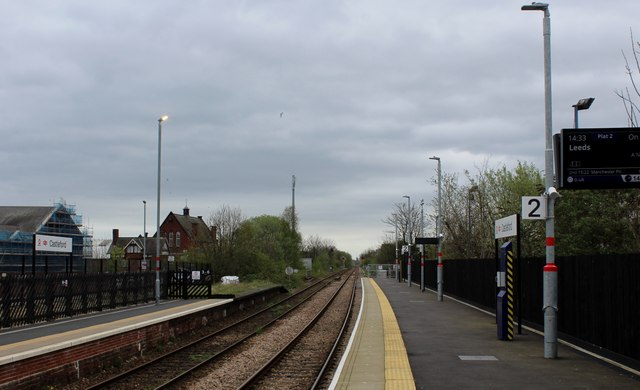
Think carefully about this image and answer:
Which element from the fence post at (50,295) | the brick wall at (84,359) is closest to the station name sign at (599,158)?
the brick wall at (84,359)

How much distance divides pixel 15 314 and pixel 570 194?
65.7 ft

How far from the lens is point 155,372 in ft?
43.4

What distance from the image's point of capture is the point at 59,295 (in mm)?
20094

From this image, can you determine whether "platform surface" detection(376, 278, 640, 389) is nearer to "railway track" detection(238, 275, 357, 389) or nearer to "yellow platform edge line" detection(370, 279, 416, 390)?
"yellow platform edge line" detection(370, 279, 416, 390)

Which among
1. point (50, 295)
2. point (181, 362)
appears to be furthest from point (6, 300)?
point (181, 362)

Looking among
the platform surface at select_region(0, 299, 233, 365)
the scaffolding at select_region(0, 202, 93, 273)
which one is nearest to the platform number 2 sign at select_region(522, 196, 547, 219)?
the platform surface at select_region(0, 299, 233, 365)

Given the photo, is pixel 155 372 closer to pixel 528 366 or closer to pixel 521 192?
pixel 528 366

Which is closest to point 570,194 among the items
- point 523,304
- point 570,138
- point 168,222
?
point 523,304

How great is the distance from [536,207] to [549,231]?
54 centimetres

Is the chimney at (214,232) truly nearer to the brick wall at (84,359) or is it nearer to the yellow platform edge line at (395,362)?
the brick wall at (84,359)

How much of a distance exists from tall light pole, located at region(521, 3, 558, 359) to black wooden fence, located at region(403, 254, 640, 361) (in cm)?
Answer: 89

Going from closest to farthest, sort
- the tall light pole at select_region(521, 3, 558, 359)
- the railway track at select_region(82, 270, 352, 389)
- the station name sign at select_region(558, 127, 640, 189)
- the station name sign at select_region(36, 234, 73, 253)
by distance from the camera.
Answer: the station name sign at select_region(558, 127, 640, 189) → the railway track at select_region(82, 270, 352, 389) → the tall light pole at select_region(521, 3, 558, 359) → the station name sign at select_region(36, 234, 73, 253)

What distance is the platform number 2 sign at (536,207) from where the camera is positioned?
495 inches

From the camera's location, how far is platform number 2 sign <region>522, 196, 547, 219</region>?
1256 centimetres
